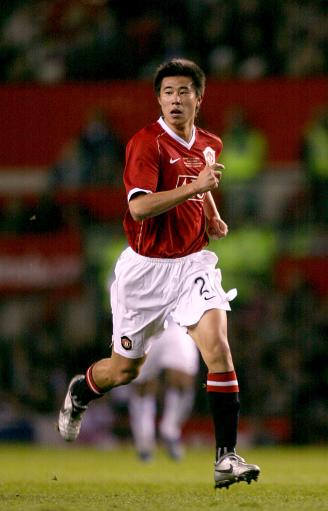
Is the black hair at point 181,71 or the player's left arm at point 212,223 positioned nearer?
the black hair at point 181,71

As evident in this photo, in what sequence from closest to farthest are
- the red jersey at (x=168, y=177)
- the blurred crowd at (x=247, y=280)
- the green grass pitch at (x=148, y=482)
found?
the green grass pitch at (x=148, y=482)
the red jersey at (x=168, y=177)
the blurred crowd at (x=247, y=280)

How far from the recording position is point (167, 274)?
7.29 m

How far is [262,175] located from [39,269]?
282 centimetres

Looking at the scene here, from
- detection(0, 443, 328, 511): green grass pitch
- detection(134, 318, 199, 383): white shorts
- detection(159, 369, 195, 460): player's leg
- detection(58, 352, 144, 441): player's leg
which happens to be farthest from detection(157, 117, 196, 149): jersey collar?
detection(134, 318, 199, 383): white shorts

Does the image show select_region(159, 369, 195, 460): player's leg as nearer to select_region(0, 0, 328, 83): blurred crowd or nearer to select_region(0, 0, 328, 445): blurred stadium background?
select_region(0, 0, 328, 445): blurred stadium background

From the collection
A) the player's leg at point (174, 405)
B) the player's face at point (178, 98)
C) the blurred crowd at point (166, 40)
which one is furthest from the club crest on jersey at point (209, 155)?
the blurred crowd at point (166, 40)

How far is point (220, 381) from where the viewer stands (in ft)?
22.8

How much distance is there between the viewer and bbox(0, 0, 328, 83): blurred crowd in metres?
15.5

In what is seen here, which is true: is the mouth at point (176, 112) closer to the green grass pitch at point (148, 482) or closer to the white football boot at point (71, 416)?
the white football boot at point (71, 416)

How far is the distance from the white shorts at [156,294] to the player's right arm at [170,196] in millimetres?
500

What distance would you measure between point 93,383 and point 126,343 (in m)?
0.48

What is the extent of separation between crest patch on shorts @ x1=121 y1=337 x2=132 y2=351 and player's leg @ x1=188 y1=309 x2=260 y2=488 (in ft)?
1.85

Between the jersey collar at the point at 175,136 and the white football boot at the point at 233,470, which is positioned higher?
the jersey collar at the point at 175,136

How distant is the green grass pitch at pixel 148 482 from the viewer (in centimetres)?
664
